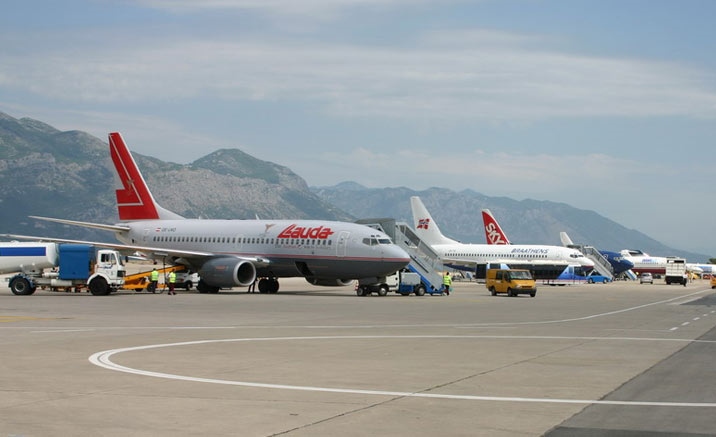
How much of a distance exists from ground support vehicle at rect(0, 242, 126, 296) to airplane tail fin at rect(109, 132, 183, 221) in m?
13.5

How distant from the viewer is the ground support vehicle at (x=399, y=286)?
56094mm

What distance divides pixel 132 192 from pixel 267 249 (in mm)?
15923

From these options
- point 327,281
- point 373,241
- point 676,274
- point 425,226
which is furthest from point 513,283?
point 425,226

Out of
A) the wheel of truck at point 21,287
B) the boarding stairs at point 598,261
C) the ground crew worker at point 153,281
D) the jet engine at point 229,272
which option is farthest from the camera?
the boarding stairs at point 598,261

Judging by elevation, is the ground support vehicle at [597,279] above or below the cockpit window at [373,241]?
below

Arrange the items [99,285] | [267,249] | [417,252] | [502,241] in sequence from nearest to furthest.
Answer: [99,285] < [267,249] < [417,252] < [502,241]

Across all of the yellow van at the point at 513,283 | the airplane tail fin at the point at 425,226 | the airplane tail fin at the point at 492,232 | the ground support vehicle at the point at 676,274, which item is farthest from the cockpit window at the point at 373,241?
the airplane tail fin at the point at 492,232

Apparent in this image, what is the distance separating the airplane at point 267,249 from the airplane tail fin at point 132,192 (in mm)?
1040

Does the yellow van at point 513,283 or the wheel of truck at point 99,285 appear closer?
the wheel of truck at point 99,285

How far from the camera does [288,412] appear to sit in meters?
12.5

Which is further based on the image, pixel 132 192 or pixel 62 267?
pixel 132 192

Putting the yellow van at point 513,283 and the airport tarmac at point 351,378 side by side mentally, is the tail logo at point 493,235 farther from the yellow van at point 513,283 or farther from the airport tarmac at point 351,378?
the airport tarmac at point 351,378

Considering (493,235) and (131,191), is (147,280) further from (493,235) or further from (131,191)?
(493,235)

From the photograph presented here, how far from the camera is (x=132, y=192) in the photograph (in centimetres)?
6788
